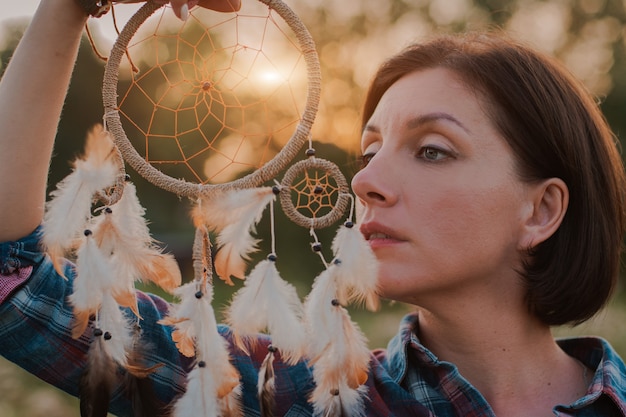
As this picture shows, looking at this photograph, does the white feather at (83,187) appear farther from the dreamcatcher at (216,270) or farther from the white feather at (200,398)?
the white feather at (200,398)

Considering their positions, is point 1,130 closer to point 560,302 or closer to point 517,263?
point 517,263

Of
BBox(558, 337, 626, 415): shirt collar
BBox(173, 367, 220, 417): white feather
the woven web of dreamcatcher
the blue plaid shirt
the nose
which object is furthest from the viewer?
the woven web of dreamcatcher

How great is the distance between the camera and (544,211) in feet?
6.15

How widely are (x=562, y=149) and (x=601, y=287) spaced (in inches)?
17.1

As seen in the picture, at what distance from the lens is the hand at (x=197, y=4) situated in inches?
54.9

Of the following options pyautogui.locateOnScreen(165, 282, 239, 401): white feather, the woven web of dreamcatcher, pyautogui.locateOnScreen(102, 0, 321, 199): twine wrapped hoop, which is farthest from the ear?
the woven web of dreamcatcher

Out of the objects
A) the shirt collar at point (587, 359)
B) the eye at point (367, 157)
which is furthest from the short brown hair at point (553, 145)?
the eye at point (367, 157)

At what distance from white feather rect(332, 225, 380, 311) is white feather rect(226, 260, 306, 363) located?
0.35 ft

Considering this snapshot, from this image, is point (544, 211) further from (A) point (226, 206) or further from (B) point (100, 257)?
(B) point (100, 257)

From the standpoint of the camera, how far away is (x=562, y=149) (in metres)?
1.86

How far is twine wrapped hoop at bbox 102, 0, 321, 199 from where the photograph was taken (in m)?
1.41

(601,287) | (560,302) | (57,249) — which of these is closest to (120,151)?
(57,249)

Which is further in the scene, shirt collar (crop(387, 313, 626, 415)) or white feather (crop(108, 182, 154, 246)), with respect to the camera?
shirt collar (crop(387, 313, 626, 415))

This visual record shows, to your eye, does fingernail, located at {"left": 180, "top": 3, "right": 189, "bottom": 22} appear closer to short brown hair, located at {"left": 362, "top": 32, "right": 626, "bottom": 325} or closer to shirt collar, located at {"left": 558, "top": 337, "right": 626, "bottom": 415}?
short brown hair, located at {"left": 362, "top": 32, "right": 626, "bottom": 325}
